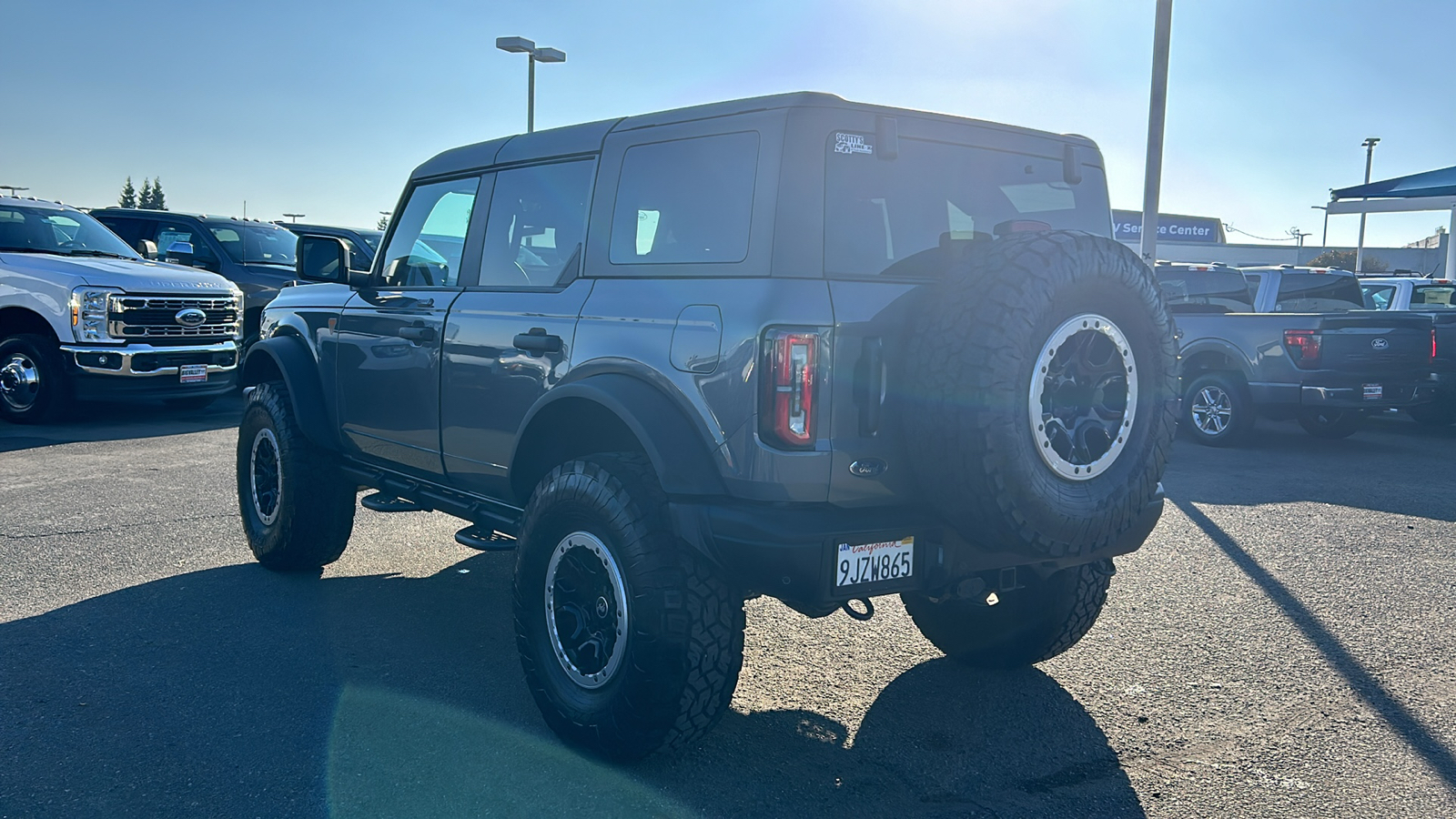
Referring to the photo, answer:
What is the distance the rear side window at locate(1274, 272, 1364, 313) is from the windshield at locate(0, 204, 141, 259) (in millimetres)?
11984

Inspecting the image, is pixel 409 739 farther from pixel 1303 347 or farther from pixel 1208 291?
pixel 1208 291

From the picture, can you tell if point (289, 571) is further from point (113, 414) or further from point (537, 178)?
point (113, 414)

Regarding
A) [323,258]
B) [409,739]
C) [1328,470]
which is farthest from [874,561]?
[1328,470]

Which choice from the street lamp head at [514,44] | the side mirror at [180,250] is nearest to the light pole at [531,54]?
the street lamp head at [514,44]

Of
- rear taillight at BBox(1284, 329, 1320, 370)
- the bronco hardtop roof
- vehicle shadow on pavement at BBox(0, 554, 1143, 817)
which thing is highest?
the bronco hardtop roof

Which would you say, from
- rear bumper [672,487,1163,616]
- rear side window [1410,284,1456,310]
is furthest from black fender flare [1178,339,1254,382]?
rear bumper [672,487,1163,616]

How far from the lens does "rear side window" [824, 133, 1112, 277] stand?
342cm

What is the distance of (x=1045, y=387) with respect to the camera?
124 inches

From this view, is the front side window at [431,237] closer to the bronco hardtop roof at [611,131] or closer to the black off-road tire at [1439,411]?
the bronco hardtop roof at [611,131]

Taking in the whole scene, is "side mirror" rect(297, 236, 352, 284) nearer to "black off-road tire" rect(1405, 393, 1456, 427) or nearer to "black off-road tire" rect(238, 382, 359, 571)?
"black off-road tire" rect(238, 382, 359, 571)

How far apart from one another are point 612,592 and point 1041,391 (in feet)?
4.66

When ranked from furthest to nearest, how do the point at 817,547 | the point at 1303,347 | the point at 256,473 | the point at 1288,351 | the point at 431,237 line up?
the point at 1288,351
the point at 1303,347
the point at 256,473
the point at 431,237
the point at 817,547

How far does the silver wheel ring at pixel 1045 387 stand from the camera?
3.12 m

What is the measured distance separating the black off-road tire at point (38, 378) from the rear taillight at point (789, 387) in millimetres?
9653
